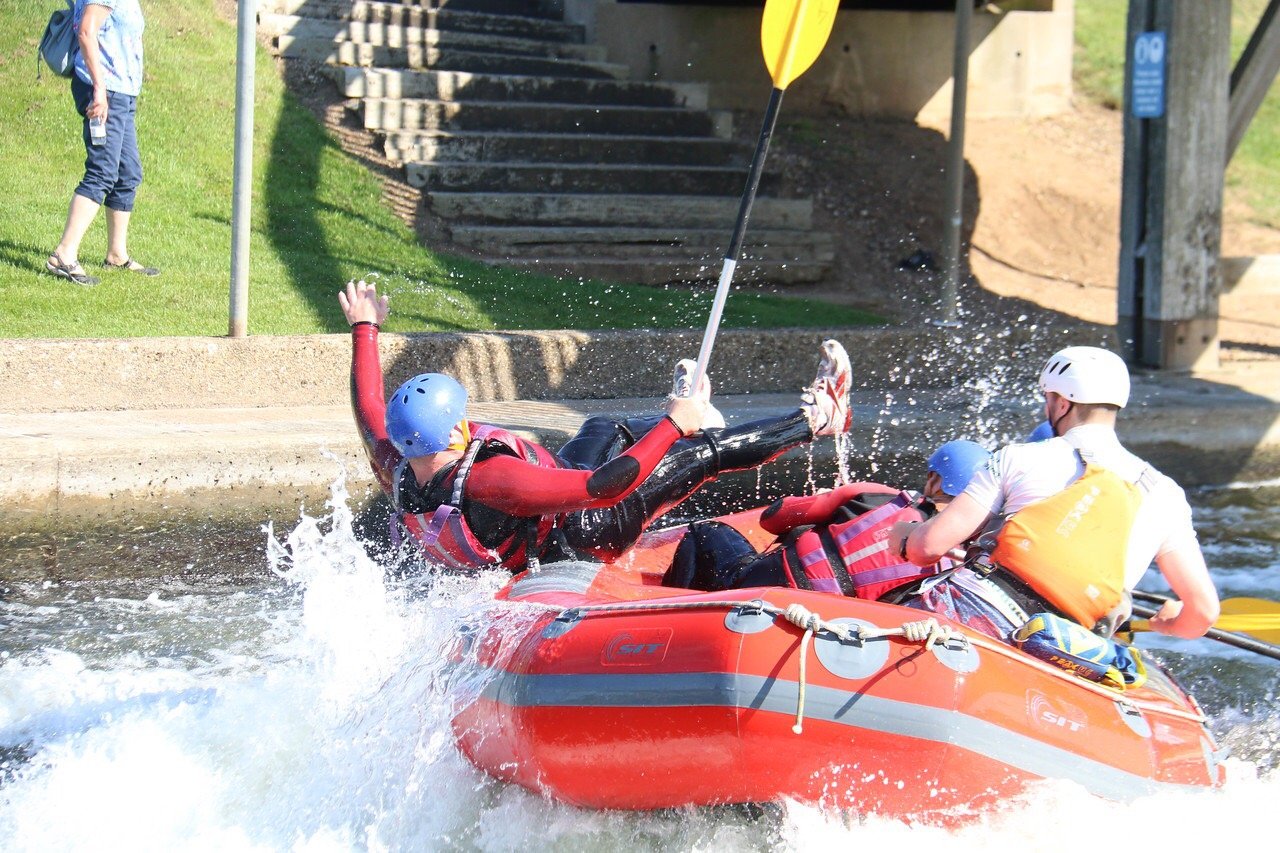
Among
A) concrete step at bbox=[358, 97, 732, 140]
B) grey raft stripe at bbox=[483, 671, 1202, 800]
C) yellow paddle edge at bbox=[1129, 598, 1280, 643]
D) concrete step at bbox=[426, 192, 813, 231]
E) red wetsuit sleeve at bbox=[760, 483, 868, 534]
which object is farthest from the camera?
concrete step at bbox=[358, 97, 732, 140]

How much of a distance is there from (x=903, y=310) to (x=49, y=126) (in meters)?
6.43

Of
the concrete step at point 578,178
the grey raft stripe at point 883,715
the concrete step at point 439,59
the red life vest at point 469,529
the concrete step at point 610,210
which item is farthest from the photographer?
the concrete step at point 439,59

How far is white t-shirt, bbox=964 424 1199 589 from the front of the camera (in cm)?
389

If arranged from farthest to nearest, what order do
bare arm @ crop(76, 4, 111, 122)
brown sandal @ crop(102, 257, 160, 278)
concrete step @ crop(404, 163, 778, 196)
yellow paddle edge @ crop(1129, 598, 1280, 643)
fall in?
concrete step @ crop(404, 163, 778, 196) → brown sandal @ crop(102, 257, 160, 278) → bare arm @ crop(76, 4, 111, 122) → yellow paddle edge @ crop(1129, 598, 1280, 643)

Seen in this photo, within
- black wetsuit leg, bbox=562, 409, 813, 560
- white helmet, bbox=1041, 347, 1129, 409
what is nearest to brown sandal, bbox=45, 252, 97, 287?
black wetsuit leg, bbox=562, 409, 813, 560

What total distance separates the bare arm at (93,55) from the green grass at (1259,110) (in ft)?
37.4

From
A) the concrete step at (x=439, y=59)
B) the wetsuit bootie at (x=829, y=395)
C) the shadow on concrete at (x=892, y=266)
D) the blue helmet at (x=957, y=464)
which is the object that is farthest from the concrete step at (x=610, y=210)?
the blue helmet at (x=957, y=464)

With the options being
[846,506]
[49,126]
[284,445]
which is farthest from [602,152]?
[846,506]

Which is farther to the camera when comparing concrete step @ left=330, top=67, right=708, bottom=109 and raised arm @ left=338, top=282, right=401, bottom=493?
concrete step @ left=330, top=67, right=708, bottom=109

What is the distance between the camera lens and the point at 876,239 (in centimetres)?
1220

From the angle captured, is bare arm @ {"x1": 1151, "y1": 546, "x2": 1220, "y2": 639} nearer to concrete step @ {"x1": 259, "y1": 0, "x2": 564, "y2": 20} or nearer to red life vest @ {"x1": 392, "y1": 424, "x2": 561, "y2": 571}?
red life vest @ {"x1": 392, "y1": 424, "x2": 561, "y2": 571}

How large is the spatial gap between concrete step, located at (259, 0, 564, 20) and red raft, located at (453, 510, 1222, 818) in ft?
28.3

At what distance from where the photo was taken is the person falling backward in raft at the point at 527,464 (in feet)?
14.7

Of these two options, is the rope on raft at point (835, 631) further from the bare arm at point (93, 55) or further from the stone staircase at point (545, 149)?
the stone staircase at point (545, 149)
